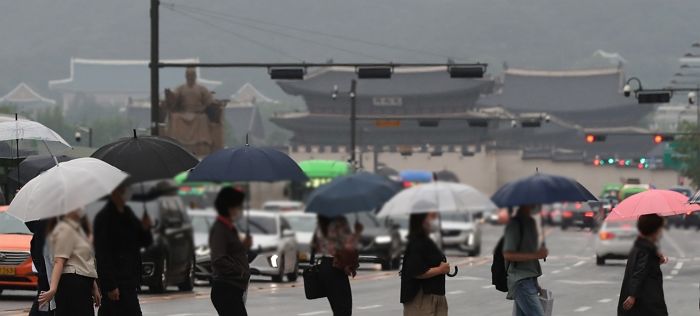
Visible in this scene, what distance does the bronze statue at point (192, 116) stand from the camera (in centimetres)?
6994

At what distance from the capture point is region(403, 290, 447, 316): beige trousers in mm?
12992

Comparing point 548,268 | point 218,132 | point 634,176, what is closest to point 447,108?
point 634,176

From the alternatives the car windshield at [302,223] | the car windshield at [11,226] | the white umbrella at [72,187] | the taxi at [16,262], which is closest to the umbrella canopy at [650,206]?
the car windshield at [302,223]

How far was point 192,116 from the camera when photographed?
70188mm

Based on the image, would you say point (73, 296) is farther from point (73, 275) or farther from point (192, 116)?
point (192, 116)

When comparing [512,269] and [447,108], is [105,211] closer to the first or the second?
[512,269]

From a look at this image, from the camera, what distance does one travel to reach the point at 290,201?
1188 centimetres

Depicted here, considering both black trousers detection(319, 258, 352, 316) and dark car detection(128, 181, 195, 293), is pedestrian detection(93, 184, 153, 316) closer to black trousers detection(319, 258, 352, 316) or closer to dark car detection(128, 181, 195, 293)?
dark car detection(128, 181, 195, 293)

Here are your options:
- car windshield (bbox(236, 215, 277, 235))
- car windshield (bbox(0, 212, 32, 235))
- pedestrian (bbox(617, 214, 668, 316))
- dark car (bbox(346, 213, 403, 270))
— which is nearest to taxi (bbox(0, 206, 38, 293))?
car windshield (bbox(0, 212, 32, 235))

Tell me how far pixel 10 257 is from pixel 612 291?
10857 millimetres

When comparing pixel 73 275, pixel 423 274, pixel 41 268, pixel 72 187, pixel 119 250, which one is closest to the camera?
pixel 119 250

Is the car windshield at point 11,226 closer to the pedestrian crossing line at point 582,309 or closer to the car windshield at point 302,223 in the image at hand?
the pedestrian crossing line at point 582,309

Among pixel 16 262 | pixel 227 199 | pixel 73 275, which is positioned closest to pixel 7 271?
pixel 16 262

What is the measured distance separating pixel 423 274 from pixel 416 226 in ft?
2.59
